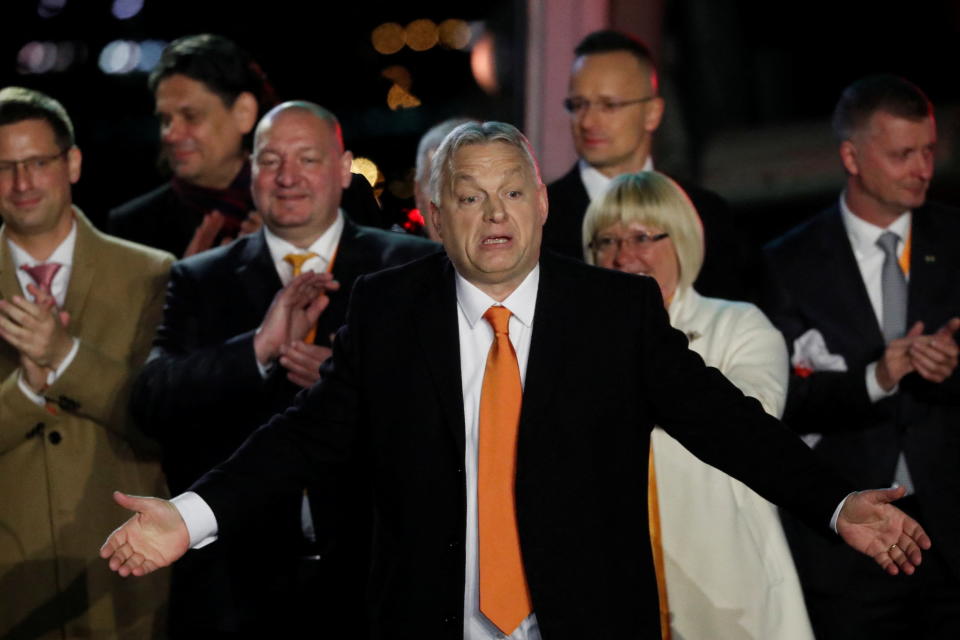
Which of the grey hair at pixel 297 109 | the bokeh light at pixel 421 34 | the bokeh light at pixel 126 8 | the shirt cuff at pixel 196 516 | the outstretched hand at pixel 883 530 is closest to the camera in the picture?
the outstretched hand at pixel 883 530

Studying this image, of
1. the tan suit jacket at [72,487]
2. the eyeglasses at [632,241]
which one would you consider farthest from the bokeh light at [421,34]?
the eyeglasses at [632,241]

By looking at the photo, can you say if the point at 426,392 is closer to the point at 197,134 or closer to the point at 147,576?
the point at 147,576

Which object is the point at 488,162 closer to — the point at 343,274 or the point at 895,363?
the point at 343,274

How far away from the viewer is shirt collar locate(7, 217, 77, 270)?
3932mm

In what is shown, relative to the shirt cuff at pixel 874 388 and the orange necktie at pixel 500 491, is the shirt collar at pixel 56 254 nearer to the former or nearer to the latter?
the orange necktie at pixel 500 491

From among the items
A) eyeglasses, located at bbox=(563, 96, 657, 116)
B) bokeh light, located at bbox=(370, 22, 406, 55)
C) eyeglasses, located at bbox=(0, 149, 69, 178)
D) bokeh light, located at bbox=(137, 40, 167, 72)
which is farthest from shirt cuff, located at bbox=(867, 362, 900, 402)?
bokeh light, located at bbox=(137, 40, 167, 72)

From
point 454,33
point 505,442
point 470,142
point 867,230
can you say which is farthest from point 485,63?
point 505,442

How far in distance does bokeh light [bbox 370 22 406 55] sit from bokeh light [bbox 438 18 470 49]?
0.77 ft

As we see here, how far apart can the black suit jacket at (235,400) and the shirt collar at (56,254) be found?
1.25 ft

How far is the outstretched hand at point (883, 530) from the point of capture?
2.58 m

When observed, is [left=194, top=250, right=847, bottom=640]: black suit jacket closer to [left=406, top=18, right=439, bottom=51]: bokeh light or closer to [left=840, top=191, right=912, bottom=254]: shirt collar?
[left=840, top=191, right=912, bottom=254]: shirt collar

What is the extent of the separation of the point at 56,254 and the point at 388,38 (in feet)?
8.84

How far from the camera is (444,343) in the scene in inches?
108

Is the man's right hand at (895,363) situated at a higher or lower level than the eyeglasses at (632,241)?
lower
